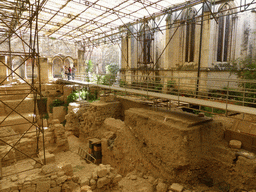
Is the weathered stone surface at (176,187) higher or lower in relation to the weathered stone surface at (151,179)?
higher

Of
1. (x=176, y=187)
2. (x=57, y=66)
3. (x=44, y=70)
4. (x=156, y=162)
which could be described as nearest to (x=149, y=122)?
(x=156, y=162)

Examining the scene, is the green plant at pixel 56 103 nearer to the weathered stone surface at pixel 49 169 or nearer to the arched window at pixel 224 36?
the weathered stone surface at pixel 49 169

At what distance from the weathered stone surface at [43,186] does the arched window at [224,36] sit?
13.6m

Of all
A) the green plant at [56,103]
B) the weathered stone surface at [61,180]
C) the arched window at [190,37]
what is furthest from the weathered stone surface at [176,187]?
the green plant at [56,103]

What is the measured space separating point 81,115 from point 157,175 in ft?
26.1

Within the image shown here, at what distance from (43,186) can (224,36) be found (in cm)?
1441

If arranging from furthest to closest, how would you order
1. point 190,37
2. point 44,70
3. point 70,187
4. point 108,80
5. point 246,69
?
point 44,70 < point 108,80 < point 190,37 < point 246,69 < point 70,187

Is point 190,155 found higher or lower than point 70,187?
higher

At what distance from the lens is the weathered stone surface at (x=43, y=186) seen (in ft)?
18.2

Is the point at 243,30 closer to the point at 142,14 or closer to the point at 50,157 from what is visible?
the point at 142,14

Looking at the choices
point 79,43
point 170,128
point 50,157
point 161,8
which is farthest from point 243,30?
point 79,43

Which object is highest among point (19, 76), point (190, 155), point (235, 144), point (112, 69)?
point (112, 69)

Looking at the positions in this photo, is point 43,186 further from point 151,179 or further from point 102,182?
point 151,179

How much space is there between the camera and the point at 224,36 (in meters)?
13.9
